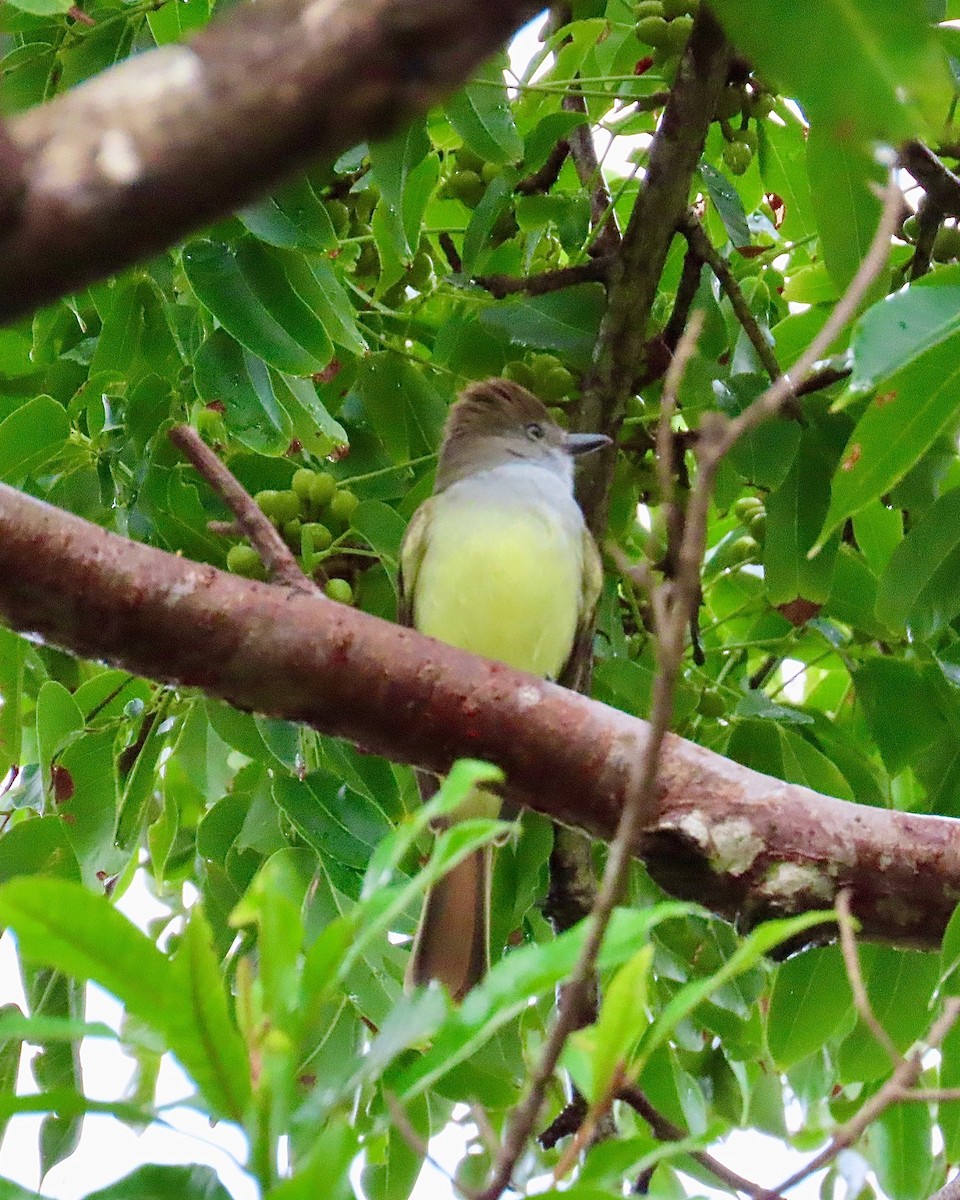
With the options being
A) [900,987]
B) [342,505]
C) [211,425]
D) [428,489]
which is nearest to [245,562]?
[342,505]

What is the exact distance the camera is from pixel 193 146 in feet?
2.19

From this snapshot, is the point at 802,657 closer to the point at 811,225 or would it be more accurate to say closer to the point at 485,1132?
the point at 811,225

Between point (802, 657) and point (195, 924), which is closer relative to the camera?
point (195, 924)

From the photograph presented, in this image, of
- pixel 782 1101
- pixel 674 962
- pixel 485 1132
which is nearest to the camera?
pixel 485 1132

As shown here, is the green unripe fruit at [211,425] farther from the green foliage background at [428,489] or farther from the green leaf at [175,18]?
the green leaf at [175,18]

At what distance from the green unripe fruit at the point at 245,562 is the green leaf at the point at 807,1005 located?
1128mm

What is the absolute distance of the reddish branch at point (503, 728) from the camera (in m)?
2.15

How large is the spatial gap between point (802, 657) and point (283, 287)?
1.36m

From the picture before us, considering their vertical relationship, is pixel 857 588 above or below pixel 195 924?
below

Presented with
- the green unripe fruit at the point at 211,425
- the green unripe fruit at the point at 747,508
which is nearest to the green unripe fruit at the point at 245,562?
the green unripe fruit at the point at 211,425

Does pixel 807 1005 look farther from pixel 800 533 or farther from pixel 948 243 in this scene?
pixel 948 243

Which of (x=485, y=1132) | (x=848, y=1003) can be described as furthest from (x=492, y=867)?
(x=485, y=1132)

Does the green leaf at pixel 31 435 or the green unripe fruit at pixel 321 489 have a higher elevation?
the green leaf at pixel 31 435

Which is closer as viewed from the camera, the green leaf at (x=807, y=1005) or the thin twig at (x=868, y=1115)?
the thin twig at (x=868, y=1115)
